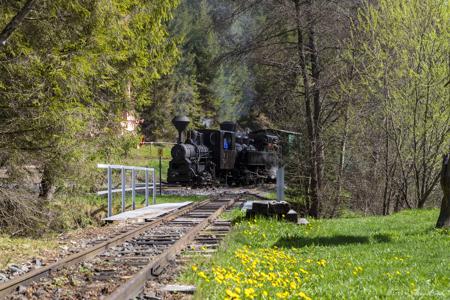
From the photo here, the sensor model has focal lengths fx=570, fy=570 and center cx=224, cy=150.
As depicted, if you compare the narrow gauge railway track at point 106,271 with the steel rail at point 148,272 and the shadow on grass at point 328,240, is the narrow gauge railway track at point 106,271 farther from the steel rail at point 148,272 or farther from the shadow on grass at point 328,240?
the shadow on grass at point 328,240

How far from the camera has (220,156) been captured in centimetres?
3048

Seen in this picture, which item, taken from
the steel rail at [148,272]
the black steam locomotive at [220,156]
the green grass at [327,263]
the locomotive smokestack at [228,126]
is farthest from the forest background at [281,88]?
the locomotive smokestack at [228,126]

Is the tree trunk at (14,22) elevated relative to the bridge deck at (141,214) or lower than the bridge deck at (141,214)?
elevated

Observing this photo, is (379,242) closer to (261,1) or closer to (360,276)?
(360,276)

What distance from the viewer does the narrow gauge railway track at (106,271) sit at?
5688 mm

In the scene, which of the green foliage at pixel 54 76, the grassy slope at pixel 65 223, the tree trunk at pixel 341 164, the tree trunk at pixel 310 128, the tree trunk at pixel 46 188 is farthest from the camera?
the tree trunk at pixel 341 164

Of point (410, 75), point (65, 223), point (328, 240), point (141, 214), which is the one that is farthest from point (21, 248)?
point (410, 75)

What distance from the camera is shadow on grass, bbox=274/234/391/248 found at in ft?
32.2

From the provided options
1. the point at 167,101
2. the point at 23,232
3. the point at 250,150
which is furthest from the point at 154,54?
the point at 167,101

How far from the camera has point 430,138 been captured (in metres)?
17.3

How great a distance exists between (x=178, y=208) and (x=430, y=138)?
7917 mm

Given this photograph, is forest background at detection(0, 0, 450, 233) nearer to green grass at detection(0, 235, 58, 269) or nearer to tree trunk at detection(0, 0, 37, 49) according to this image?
tree trunk at detection(0, 0, 37, 49)

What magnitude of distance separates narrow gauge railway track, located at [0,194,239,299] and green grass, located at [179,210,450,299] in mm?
629

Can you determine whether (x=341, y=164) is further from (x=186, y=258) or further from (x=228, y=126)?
(x=228, y=126)
